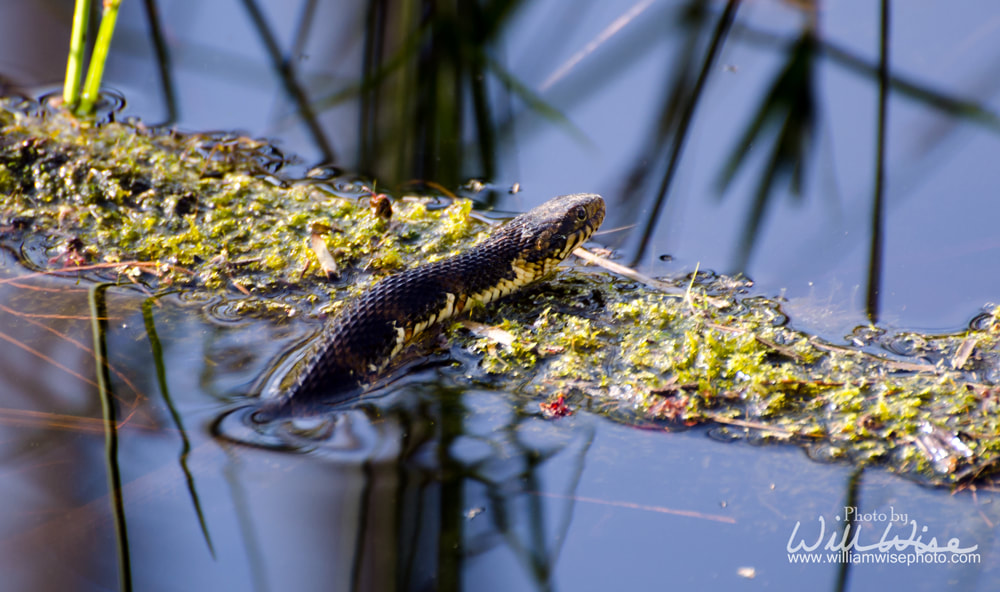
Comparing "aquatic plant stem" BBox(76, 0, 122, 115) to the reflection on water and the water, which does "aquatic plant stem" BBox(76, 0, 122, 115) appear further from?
the reflection on water

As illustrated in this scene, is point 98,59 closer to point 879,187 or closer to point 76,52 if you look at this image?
point 76,52

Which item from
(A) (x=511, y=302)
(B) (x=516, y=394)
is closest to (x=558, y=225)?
(A) (x=511, y=302)

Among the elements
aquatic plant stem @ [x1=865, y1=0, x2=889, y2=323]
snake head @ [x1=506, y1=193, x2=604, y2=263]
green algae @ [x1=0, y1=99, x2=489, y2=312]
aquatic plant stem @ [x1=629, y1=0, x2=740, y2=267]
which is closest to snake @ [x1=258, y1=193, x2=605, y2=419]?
snake head @ [x1=506, y1=193, x2=604, y2=263]

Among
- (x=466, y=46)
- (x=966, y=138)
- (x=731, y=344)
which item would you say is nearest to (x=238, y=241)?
(x=466, y=46)

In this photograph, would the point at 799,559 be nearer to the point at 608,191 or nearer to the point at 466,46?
the point at 608,191

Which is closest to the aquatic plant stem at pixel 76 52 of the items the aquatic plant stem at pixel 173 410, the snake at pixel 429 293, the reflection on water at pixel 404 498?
the aquatic plant stem at pixel 173 410

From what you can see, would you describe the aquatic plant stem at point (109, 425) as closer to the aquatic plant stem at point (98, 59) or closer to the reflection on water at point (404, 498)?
the reflection on water at point (404, 498)
